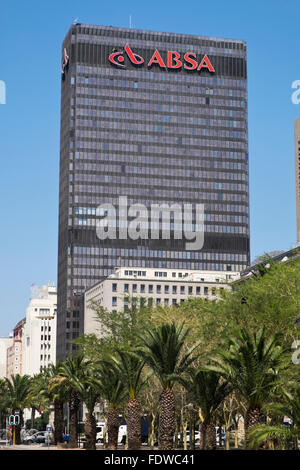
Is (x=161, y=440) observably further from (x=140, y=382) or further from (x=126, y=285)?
(x=126, y=285)

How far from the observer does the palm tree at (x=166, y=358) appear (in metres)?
60.5

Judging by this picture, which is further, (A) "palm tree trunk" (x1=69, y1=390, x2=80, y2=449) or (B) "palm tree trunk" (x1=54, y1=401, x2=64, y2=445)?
(B) "palm tree trunk" (x1=54, y1=401, x2=64, y2=445)

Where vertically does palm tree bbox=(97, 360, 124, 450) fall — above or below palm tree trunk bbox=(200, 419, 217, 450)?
above

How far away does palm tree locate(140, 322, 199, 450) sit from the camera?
199 ft

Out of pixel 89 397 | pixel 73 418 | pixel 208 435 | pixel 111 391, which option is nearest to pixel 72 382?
pixel 89 397

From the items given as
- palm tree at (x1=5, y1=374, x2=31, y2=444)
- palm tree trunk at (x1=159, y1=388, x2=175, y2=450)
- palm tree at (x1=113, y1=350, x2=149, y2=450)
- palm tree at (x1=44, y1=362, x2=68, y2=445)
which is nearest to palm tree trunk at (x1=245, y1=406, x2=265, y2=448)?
palm tree trunk at (x1=159, y1=388, x2=175, y2=450)

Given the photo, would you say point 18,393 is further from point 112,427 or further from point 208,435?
point 208,435

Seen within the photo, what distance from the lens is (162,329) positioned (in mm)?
60375

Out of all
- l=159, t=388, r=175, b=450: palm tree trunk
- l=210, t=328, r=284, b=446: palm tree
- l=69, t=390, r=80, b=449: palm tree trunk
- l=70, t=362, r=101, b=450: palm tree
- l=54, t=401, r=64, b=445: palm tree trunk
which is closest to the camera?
l=210, t=328, r=284, b=446: palm tree

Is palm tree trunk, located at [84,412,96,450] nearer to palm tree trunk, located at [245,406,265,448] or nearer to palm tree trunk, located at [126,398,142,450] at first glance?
palm tree trunk, located at [126,398,142,450]

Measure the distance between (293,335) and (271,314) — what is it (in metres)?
2.25

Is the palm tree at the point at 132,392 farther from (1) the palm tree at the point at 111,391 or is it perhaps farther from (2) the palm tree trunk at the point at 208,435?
(2) the palm tree trunk at the point at 208,435

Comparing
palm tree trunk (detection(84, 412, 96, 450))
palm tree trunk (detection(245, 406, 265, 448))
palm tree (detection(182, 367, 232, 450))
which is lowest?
palm tree trunk (detection(84, 412, 96, 450))
